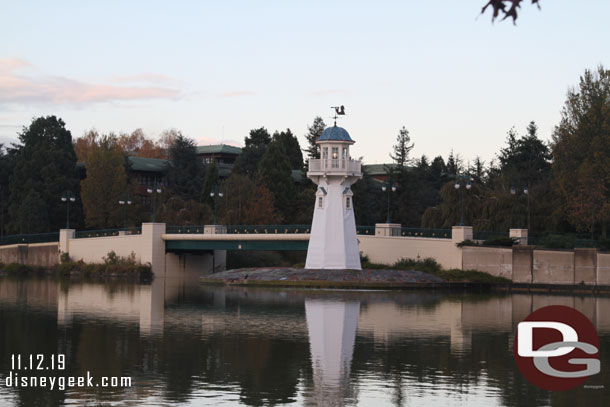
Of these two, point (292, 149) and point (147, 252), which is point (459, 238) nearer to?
point (147, 252)

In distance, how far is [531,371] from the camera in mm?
29938

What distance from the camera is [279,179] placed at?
107 meters

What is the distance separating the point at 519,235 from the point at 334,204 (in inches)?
640

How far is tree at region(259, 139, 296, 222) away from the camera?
106 metres

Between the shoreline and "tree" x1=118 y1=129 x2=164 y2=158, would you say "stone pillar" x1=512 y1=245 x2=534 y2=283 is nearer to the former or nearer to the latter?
the shoreline

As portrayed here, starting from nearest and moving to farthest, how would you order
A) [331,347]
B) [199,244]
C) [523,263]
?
[331,347] < [523,263] < [199,244]

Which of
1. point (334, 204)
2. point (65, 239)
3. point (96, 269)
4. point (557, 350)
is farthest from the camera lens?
point (65, 239)

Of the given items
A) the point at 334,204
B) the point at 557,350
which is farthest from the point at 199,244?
the point at 557,350

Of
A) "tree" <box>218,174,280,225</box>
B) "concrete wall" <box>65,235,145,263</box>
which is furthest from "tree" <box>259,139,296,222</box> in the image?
"concrete wall" <box>65,235,145,263</box>

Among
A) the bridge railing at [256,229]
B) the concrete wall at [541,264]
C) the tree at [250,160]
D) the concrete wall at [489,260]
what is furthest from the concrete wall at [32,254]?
the concrete wall at [541,264]

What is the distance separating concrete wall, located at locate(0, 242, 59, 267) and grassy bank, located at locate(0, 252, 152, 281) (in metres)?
0.99

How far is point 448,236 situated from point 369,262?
7.24 meters

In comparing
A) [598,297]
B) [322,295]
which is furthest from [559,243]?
[322,295]

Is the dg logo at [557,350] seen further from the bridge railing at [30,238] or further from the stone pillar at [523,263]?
the bridge railing at [30,238]
